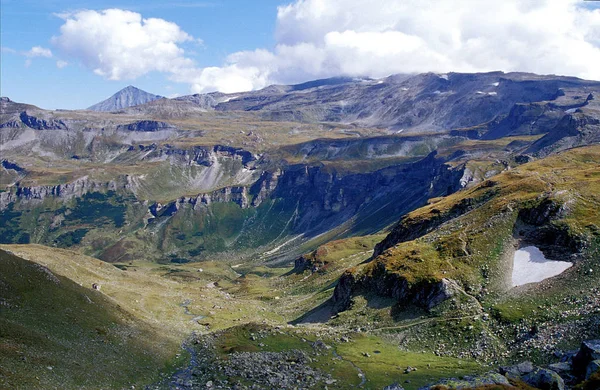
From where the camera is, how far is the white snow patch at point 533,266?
281 ft

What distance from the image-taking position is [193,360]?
76.0m

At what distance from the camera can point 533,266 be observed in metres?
89.8

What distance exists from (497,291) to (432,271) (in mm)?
14888

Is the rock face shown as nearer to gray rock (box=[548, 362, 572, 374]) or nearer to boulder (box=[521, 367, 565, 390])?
gray rock (box=[548, 362, 572, 374])

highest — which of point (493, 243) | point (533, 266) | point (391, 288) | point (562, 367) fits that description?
point (493, 243)

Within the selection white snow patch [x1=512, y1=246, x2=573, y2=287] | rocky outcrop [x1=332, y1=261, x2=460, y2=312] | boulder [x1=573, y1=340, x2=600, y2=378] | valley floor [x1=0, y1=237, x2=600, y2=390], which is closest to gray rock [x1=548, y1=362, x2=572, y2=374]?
boulder [x1=573, y1=340, x2=600, y2=378]

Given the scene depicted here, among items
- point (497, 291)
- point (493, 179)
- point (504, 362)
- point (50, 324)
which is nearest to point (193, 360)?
point (50, 324)

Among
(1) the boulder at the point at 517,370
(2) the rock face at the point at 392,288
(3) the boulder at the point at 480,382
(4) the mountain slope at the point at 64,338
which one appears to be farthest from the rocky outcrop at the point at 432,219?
(3) the boulder at the point at 480,382

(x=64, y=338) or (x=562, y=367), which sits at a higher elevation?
(x=562, y=367)

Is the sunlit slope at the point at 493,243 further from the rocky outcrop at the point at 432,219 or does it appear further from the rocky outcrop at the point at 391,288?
the rocky outcrop at the point at 432,219

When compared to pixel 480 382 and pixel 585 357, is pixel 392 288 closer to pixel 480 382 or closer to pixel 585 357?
pixel 585 357

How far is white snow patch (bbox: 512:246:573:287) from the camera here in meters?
85.5

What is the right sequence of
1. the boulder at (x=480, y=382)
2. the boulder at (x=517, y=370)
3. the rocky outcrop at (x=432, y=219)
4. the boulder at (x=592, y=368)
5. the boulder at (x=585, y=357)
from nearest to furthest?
the boulder at (x=592, y=368), the boulder at (x=480, y=382), the boulder at (x=585, y=357), the boulder at (x=517, y=370), the rocky outcrop at (x=432, y=219)

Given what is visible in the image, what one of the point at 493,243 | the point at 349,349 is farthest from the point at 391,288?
the point at 349,349
